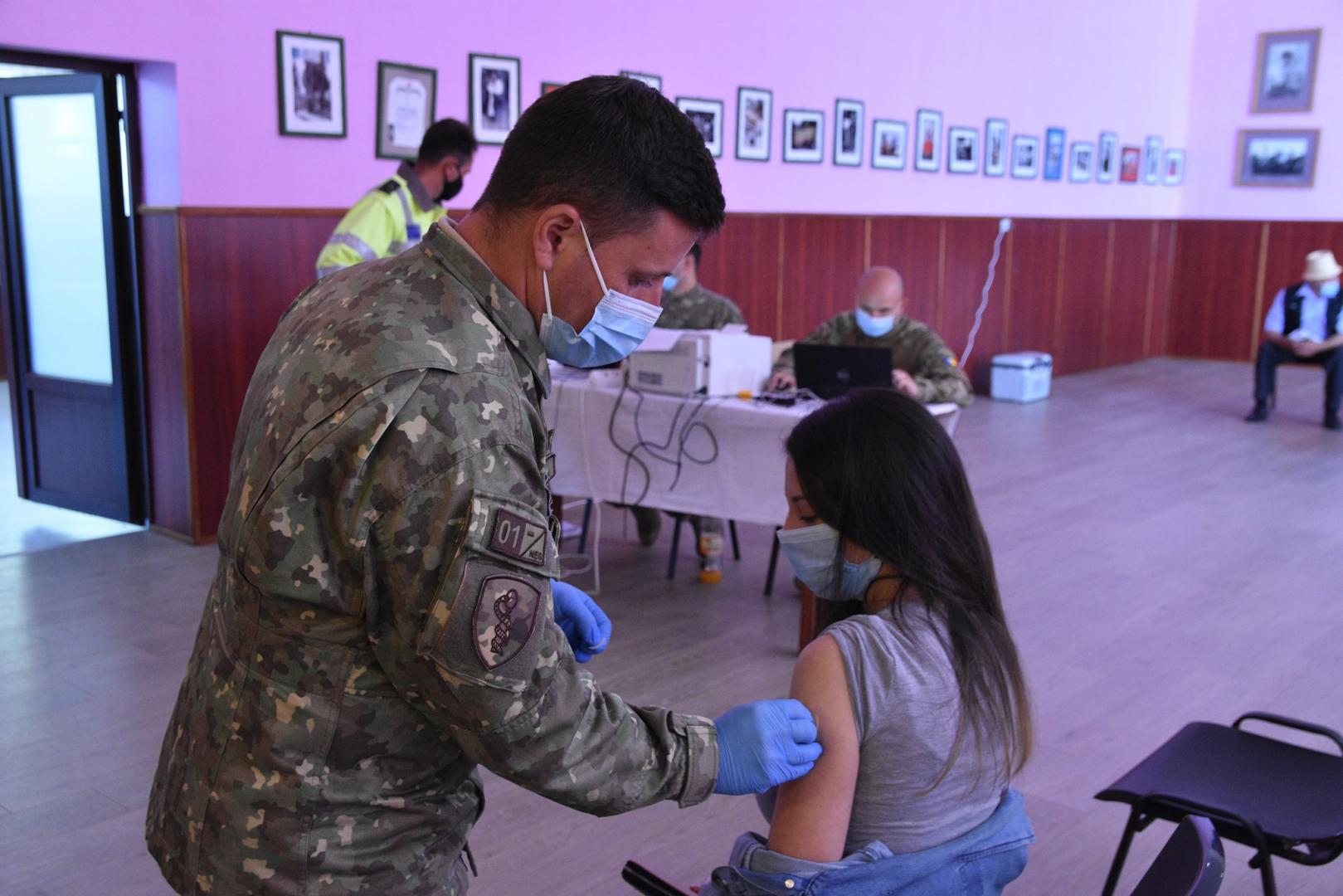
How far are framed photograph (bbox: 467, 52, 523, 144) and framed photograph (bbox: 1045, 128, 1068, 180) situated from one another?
562 centimetres

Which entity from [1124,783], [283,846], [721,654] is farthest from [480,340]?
[721,654]

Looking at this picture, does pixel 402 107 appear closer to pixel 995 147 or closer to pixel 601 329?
pixel 601 329

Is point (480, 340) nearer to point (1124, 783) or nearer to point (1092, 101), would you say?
point (1124, 783)

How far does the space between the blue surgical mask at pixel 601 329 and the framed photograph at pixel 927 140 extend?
773 centimetres

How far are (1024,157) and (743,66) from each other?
3562 millimetres

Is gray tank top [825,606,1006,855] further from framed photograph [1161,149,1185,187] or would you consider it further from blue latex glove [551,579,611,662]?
framed photograph [1161,149,1185,187]

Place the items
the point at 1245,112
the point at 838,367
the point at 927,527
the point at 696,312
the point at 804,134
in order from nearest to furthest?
the point at 927,527 < the point at 838,367 < the point at 696,312 < the point at 804,134 < the point at 1245,112

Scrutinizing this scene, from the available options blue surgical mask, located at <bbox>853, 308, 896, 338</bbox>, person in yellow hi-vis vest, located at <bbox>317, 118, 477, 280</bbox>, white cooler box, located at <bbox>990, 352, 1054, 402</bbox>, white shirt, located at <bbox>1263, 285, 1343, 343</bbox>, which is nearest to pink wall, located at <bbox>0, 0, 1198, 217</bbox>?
person in yellow hi-vis vest, located at <bbox>317, 118, 477, 280</bbox>

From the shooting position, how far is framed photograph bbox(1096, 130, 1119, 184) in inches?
424

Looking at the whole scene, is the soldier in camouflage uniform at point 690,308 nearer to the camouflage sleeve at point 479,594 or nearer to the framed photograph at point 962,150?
the camouflage sleeve at point 479,594

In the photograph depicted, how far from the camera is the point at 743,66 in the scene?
7137 millimetres

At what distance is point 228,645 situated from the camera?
3.74 ft

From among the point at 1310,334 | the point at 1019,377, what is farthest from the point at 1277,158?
the point at 1019,377

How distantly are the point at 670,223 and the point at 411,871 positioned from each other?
2.18 ft
